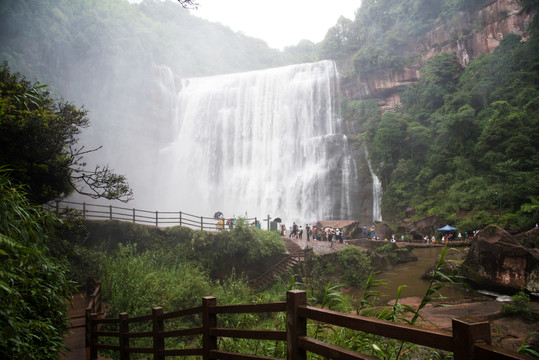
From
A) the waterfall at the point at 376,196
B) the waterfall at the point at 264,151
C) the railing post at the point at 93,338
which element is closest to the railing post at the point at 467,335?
the railing post at the point at 93,338

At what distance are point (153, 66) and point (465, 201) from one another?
33.3 metres

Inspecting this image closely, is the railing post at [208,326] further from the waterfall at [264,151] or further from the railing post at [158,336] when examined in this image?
the waterfall at [264,151]

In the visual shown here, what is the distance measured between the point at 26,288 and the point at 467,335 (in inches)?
138

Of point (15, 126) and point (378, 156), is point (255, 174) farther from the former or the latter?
point (15, 126)

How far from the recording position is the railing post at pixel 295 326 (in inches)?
74.4

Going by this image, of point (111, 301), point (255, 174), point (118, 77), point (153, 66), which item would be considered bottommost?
point (111, 301)

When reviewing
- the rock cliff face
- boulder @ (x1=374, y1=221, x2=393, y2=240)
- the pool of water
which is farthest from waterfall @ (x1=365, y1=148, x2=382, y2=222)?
the rock cliff face

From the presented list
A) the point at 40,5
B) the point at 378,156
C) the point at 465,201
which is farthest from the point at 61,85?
the point at 465,201

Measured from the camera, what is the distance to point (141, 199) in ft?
107

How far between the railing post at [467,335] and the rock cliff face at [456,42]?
35.0 m

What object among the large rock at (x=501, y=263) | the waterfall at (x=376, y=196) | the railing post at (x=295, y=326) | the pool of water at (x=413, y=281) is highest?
the waterfall at (x=376, y=196)

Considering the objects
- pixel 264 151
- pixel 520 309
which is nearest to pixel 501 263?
pixel 520 309

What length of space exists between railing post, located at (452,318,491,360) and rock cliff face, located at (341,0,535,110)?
35.0 m

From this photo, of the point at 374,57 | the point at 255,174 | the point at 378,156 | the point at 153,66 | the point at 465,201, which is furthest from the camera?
the point at 153,66
